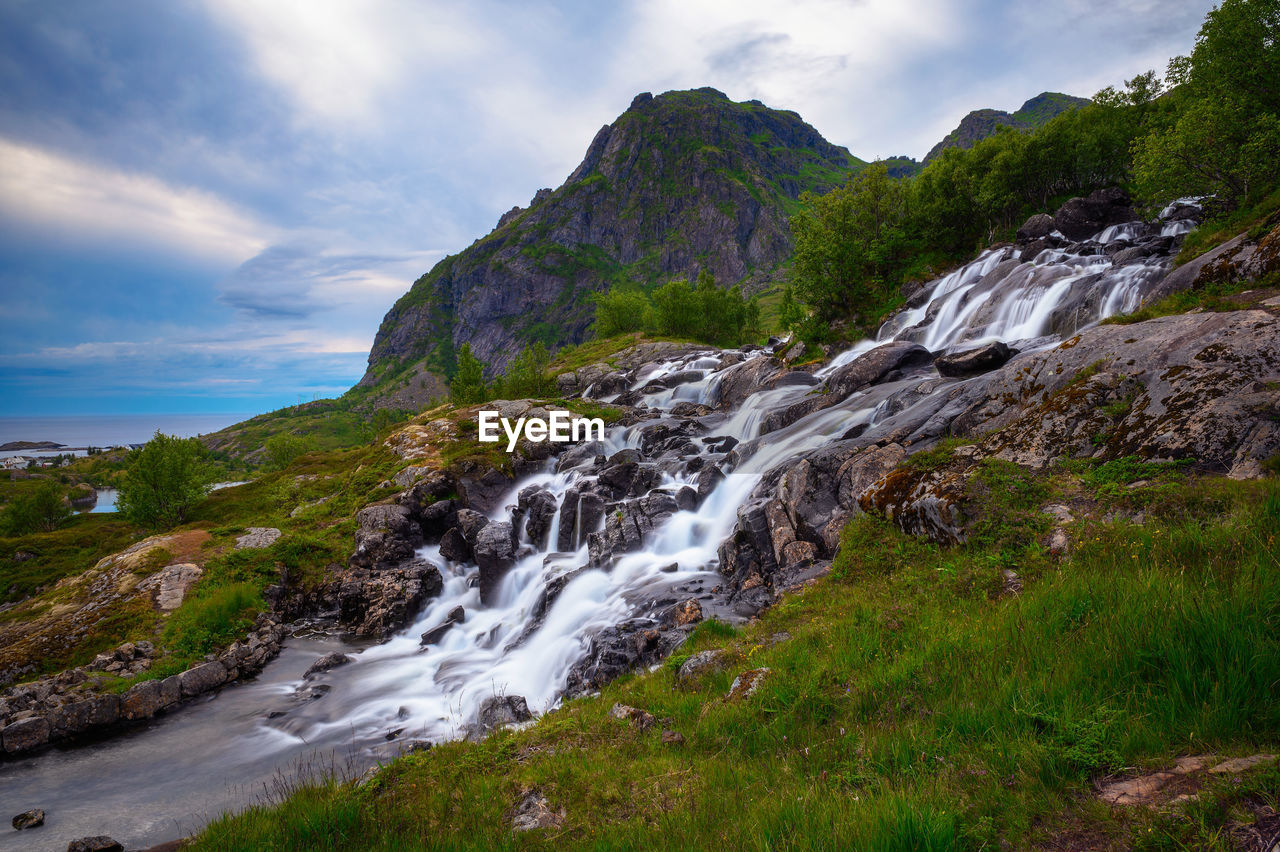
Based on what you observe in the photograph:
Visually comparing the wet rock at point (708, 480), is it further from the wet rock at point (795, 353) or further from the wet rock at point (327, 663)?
the wet rock at point (795, 353)

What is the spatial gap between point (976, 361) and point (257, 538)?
36.7m

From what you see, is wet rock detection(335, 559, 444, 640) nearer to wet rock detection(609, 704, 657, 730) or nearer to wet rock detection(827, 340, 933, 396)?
wet rock detection(609, 704, 657, 730)

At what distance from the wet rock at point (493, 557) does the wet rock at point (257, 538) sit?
1228cm

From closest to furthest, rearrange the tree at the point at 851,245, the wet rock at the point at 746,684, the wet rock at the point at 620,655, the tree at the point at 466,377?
the wet rock at the point at 746,684
the wet rock at the point at 620,655
the tree at the point at 851,245
the tree at the point at 466,377

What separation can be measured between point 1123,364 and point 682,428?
84.3 ft

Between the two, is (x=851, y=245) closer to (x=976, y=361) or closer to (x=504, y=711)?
(x=976, y=361)

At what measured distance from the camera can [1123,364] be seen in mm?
11289

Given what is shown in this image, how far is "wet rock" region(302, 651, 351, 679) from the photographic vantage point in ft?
59.5

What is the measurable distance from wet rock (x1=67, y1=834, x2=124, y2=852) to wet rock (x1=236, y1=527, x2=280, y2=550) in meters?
21.2

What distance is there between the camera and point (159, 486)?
37438 mm

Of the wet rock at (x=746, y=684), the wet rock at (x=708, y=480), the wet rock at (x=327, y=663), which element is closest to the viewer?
the wet rock at (x=746, y=684)

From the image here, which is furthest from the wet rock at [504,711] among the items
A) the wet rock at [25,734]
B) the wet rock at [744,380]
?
the wet rock at [744,380]

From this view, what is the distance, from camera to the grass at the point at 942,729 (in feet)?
11.5

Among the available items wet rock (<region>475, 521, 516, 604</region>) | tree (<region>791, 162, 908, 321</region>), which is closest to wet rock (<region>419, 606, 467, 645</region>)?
wet rock (<region>475, 521, 516, 604</region>)
